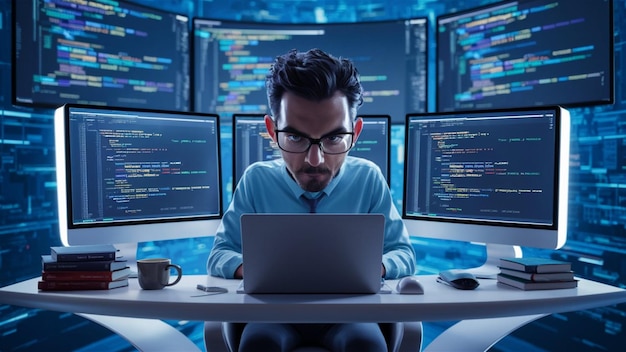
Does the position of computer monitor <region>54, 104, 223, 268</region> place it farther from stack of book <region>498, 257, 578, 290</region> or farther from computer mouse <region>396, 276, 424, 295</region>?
stack of book <region>498, 257, 578, 290</region>

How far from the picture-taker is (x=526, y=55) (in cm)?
244

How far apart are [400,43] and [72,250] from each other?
1.95 meters

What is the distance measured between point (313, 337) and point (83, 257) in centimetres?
68

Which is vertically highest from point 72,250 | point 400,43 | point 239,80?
point 400,43

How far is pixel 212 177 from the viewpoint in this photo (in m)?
1.99

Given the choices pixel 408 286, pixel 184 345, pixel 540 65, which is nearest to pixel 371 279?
pixel 408 286

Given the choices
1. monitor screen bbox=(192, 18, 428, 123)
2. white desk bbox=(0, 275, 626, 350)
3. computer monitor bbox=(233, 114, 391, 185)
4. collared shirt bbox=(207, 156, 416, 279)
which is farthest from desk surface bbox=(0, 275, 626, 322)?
monitor screen bbox=(192, 18, 428, 123)

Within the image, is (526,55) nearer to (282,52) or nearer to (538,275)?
(282,52)

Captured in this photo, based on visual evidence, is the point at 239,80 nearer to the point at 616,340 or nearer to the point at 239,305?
the point at 239,305

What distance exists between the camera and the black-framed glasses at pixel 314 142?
5.04 ft

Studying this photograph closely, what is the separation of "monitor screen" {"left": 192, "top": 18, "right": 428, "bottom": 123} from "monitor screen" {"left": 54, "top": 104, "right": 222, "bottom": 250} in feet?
2.64

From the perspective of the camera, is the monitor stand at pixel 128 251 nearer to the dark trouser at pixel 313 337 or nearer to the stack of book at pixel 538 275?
the dark trouser at pixel 313 337

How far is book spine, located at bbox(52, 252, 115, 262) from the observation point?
54.4 inches

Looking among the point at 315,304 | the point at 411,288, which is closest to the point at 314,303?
the point at 315,304
